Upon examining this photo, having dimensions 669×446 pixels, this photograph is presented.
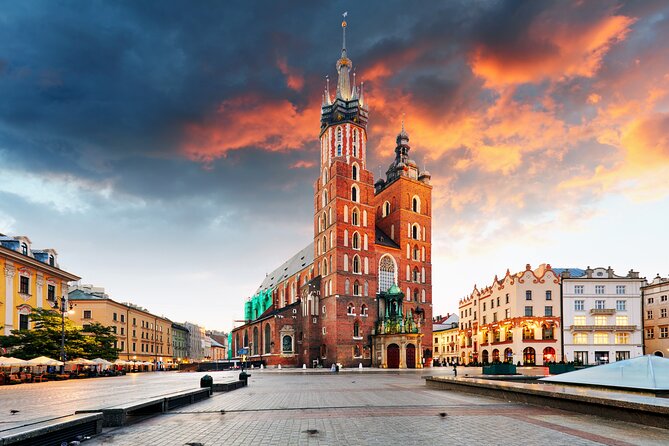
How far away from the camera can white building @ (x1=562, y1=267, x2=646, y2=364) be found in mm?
66188

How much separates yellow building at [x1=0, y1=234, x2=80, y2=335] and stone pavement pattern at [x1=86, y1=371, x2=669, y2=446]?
31.2m

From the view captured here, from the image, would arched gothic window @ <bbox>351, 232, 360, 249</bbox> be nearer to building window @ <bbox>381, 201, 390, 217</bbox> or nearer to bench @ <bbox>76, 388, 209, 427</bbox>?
building window @ <bbox>381, 201, 390, 217</bbox>

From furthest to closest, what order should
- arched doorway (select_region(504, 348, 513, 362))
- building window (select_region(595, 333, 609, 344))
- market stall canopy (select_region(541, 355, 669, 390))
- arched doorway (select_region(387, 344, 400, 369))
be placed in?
arched doorway (select_region(504, 348, 513, 362))
building window (select_region(595, 333, 609, 344))
arched doorway (select_region(387, 344, 400, 369))
market stall canopy (select_region(541, 355, 669, 390))

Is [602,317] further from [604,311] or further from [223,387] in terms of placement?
[223,387]

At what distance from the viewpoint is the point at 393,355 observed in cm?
6531

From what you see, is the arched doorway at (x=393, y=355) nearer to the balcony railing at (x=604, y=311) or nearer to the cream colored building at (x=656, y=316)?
the balcony railing at (x=604, y=311)

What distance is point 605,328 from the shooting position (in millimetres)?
66438

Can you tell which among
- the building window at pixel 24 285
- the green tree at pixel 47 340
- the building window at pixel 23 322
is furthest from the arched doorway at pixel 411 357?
the building window at pixel 24 285

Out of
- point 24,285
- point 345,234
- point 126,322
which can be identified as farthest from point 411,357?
point 126,322

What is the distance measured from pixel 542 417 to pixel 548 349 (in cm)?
6182

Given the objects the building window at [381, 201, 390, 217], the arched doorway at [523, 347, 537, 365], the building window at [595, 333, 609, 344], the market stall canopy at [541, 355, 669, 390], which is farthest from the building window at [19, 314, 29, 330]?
the building window at [595, 333, 609, 344]

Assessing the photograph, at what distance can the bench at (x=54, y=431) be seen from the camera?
25.1 feet

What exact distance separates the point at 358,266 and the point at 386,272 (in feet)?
20.2

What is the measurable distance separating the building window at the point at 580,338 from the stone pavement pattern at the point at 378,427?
194 ft
